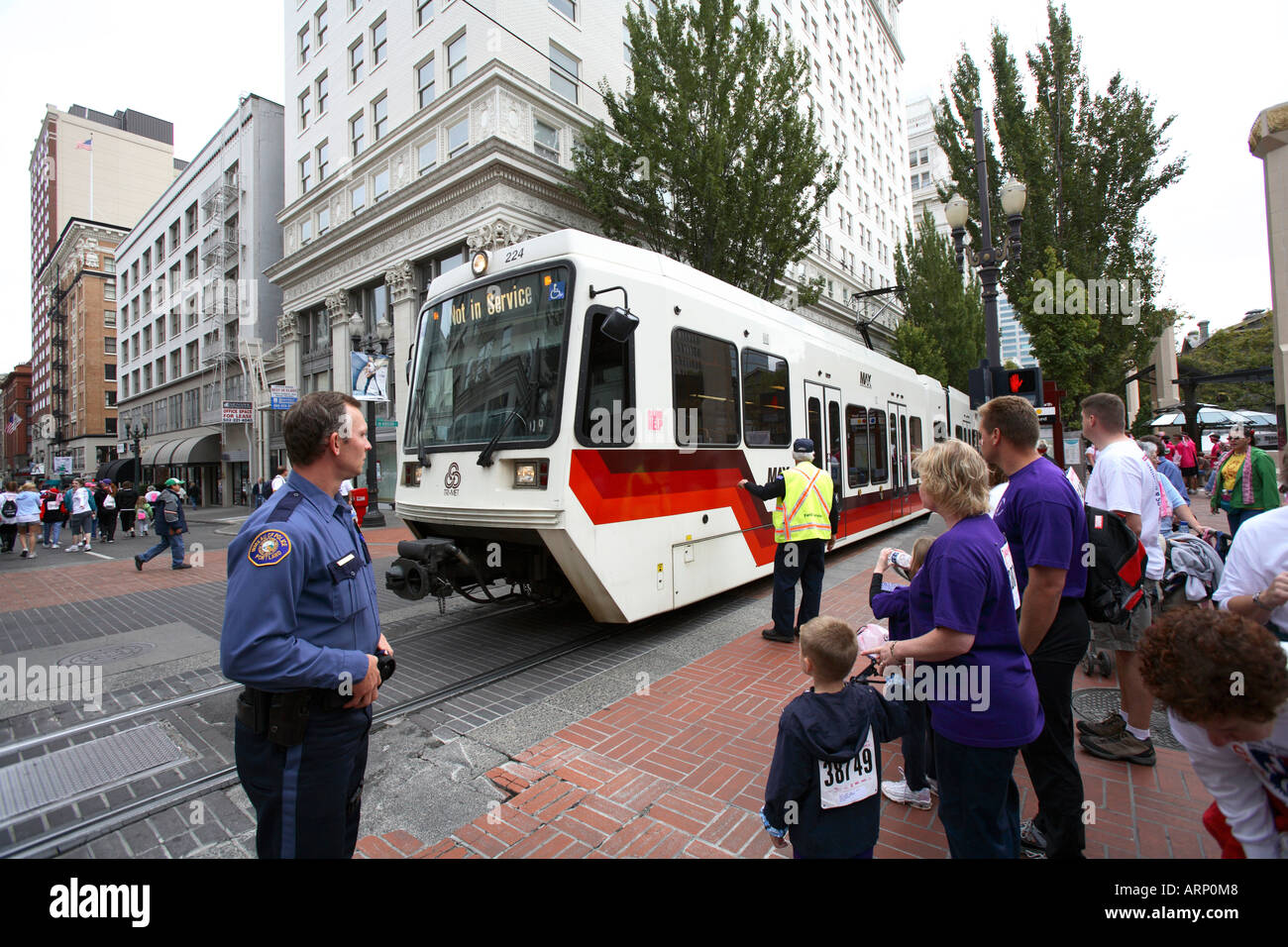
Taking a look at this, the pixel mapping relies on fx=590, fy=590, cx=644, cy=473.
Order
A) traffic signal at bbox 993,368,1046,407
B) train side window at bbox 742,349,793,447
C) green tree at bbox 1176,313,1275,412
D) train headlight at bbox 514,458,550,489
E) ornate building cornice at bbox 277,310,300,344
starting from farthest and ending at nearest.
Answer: green tree at bbox 1176,313,1275,412 → ornate building cornice at bbox 277,310,300,344 → traffic signal at bbox 993,368,1046,407 → train side window at bbox 742,349,793,447 → train headlight at bbox 514,458,550,489

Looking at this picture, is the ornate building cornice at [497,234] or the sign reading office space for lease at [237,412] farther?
the sign reading office space for lease at [237,412]

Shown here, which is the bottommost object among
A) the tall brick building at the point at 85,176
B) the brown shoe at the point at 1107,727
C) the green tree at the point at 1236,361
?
the brown shoe at the point at 1107,727

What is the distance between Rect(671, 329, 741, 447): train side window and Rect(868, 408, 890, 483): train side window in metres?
5.07

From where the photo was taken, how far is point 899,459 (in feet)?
40.0

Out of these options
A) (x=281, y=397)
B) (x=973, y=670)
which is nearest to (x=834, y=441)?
(x=973, y=670)

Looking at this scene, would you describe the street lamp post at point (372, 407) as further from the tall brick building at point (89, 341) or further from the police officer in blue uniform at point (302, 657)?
the tall brick building at point (89, 341)

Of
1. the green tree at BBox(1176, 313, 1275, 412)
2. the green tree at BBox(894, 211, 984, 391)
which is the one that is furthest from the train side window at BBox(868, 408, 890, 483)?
the green tree at BBox(1176, 313, 1275, 412)

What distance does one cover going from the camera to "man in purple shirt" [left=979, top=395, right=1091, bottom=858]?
237 cm

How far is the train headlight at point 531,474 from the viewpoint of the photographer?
4707 millimetres

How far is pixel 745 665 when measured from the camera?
5020 millimetres

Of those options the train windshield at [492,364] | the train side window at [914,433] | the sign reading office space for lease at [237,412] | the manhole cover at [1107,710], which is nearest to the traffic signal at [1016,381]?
the manhole cover at [1107,710]

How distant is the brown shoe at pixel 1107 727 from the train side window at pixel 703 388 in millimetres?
3605

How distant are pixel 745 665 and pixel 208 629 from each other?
6070mm

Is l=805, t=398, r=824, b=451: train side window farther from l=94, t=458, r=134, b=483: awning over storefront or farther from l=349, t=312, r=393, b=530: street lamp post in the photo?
l=94, t=458, r=134, b=483: awning over storefront
